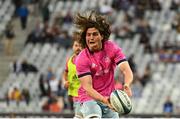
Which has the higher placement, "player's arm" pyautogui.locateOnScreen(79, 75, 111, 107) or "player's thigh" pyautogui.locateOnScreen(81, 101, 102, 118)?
"player's arm" pyautogui.locateOnScreen(79, 75, 111, 107)

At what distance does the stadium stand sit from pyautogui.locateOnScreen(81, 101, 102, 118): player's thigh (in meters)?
13.3

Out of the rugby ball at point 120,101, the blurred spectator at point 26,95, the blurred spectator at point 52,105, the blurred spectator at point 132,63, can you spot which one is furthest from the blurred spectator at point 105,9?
the rugby ball at point 120,101

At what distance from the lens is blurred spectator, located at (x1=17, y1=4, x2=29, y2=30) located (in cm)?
3130

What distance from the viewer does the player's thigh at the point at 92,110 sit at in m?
10.6

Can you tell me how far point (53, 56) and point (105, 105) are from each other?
1765 cm

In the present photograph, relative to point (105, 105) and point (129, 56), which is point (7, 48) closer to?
point (129, 56)

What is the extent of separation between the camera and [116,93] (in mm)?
9961

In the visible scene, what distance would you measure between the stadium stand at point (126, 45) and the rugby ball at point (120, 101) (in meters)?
14.0

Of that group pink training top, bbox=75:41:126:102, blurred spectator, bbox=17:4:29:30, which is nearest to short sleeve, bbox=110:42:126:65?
pink training top, bbox=75:41:126:102

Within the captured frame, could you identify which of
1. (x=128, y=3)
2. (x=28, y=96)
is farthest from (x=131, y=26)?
(x=28, y=96)

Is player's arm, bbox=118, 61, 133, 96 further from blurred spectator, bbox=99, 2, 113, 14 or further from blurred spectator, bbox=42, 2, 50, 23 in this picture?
blurred spectator, bbox=42, 2, 50, 23

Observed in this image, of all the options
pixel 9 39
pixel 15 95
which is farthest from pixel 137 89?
pixel 9 39

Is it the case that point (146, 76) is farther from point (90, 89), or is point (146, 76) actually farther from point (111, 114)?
point (90, 89)

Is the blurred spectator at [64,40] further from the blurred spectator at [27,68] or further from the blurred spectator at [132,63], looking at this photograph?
the blurred spectator at [132,63]
